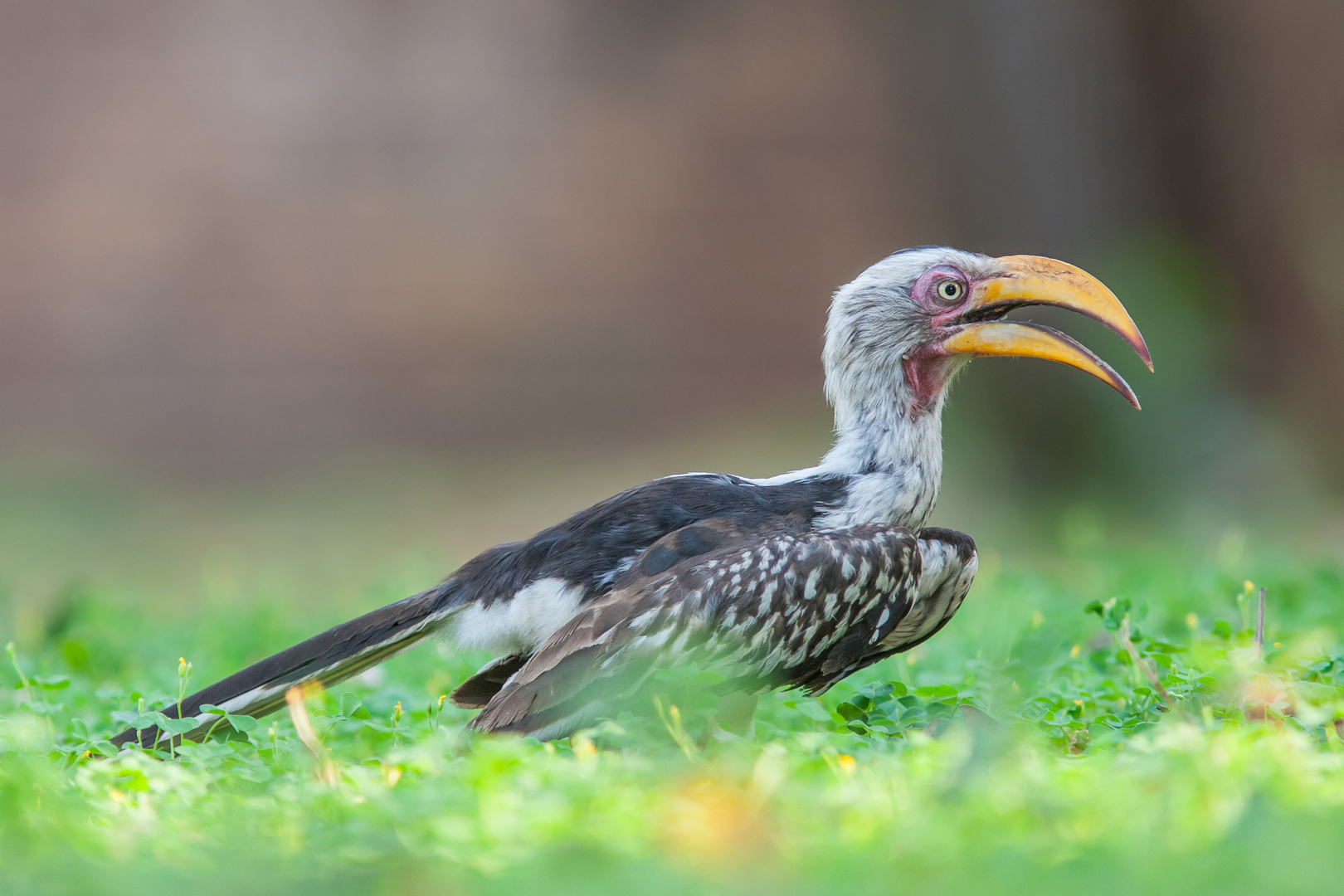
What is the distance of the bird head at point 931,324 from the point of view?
4.55 meters

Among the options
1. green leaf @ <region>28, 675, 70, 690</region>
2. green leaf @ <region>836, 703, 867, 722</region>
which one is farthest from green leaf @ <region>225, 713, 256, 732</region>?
green leaf @ <region>836, 703, 867, 722</region>

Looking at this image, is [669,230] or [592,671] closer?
[592,671]

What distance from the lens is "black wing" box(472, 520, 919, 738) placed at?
3.54m

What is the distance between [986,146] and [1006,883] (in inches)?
375

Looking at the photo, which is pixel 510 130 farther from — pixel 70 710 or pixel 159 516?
pixel 70 710

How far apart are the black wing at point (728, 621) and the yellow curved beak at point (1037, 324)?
94cm

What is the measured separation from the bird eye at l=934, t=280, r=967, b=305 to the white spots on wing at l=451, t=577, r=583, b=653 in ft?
5.01

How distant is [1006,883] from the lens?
7.23ft

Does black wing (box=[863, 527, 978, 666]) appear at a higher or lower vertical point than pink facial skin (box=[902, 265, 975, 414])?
lower

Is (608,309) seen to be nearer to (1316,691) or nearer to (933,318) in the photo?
(933,318)

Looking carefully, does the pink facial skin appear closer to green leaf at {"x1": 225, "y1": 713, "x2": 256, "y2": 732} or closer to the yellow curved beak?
the yellow curved beak

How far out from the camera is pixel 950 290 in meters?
4.70

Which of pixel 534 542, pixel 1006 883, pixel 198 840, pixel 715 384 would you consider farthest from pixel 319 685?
pixel 715 384

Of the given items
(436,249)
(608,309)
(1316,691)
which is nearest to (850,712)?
(1316,691)
